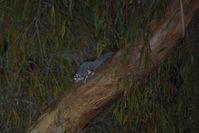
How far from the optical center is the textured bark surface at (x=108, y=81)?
210 cm

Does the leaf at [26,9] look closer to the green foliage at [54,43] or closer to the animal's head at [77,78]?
the green foliage at [54,43]

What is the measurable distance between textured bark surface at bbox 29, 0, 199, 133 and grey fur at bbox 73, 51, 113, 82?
0.05 metres

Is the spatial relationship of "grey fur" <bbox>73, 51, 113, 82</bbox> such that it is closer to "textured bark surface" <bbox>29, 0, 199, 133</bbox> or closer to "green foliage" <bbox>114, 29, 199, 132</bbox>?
"textured bark surface" <bbox>29, 0, 199, 133</bbox>

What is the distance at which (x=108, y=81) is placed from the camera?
2.17m

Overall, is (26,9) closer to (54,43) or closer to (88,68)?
(54,43)

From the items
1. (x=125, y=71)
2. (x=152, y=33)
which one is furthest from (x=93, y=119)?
(x=152, y=33)

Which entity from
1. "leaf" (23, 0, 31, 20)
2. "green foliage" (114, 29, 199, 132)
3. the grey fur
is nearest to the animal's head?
the grey fur

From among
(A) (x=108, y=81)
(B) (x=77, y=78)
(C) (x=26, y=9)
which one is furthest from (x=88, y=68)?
(C) (x=26, y=9)

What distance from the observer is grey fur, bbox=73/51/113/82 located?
7.43ft

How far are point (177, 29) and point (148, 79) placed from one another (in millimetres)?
388

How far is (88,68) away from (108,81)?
0.60ft

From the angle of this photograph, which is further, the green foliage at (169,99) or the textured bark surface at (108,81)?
the green foliage at (169,99)

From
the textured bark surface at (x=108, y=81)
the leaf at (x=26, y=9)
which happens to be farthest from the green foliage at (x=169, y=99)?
the leaf at (x=26, y=9)

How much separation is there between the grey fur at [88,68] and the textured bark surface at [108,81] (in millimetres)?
49
